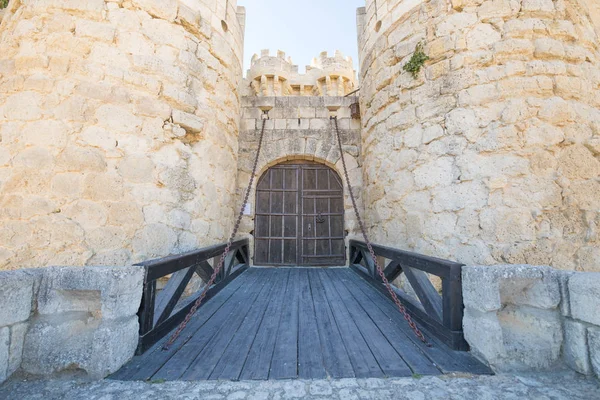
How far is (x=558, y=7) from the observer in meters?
2.46

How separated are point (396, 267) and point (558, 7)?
310 cm

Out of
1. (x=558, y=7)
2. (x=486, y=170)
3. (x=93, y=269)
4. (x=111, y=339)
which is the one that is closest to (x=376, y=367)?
(x=111, y=339)

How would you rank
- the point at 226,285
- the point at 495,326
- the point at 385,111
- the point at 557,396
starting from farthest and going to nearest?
1. the point at 385,111
2. the point at 226,285
3. the point at 495,326
4. the point at 557,396

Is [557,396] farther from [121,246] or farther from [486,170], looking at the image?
[121,246]

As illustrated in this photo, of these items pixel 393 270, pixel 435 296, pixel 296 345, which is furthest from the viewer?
pixel 393 270

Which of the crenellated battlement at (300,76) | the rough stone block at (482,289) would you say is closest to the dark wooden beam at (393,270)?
the rough stone block at (482,289)

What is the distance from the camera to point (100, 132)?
2.25m

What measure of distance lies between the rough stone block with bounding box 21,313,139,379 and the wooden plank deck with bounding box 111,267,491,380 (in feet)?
0.43

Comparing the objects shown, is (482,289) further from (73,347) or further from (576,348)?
(73,347)

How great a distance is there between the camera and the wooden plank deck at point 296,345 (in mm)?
1399

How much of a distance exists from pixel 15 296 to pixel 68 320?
0.30m

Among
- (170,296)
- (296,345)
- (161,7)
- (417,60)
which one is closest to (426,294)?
(296,345)

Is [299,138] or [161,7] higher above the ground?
[161,7]

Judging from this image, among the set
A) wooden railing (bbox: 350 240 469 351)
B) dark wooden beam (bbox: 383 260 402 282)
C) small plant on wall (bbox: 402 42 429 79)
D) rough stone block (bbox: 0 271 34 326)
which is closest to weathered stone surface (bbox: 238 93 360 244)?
small plant on wall (bbox: 402 42 429 79)
